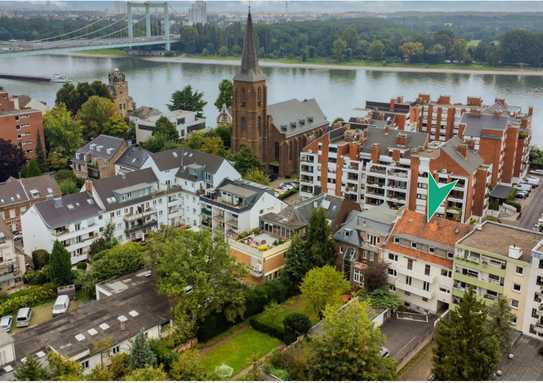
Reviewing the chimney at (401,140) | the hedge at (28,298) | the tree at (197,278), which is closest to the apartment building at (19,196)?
the hedge at (28,298)

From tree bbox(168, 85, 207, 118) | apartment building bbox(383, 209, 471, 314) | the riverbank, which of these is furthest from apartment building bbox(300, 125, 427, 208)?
the riverbank

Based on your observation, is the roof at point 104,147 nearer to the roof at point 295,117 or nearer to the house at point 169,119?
the house at point 169,119

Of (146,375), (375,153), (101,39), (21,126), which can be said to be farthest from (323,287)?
(101,39)

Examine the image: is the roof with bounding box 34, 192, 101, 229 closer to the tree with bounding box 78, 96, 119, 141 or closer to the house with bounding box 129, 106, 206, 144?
the house with bounding box 129, 106, 206, 144

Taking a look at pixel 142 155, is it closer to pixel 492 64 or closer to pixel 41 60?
pixel 492 64

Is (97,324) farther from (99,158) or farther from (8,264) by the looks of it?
(99,158)

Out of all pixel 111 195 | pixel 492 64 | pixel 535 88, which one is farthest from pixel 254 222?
pixel 492 64
